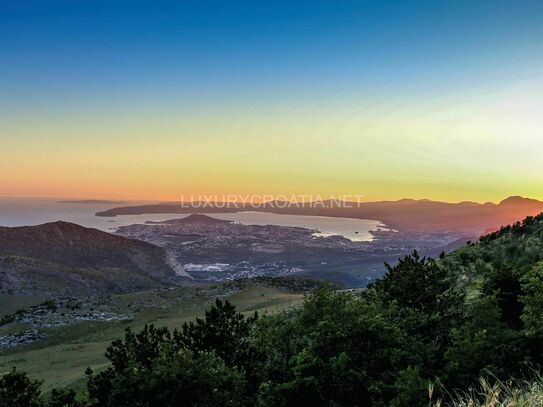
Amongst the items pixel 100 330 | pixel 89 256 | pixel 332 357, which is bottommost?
pixel 89 256

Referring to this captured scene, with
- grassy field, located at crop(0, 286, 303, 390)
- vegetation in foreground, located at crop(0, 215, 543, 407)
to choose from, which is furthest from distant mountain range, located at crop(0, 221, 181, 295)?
vegetation in foreground, located at crop(0, 215, 543, 407)

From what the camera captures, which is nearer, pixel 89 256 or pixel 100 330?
pixel 100 330

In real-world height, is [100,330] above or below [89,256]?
above

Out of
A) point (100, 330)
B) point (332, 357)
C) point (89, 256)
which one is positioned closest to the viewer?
point (332, 357)

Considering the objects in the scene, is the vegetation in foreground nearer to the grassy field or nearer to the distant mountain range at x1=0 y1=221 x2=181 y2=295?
the grassy field

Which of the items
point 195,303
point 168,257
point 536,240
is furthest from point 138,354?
point 168,257

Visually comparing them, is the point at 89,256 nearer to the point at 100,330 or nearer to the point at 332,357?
the point at 100,330

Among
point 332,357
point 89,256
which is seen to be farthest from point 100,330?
point 89,256

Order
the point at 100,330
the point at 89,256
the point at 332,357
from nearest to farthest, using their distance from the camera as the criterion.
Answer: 1. the point at 332,357
2. the point at 100,330
3. the point at 89,256
